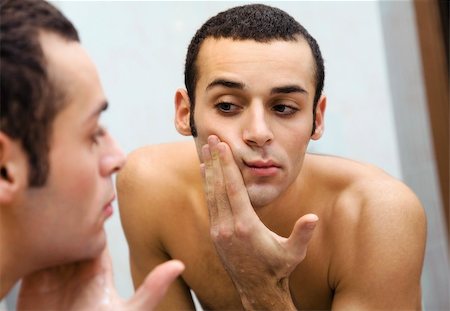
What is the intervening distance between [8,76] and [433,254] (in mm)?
1020

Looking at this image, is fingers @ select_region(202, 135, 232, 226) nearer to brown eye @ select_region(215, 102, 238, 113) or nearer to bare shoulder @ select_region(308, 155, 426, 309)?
brown eye @ select_region(215, 102, 238, 113)

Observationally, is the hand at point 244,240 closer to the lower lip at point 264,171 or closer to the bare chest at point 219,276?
the lower lip at point 264,171

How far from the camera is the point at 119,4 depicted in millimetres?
1054

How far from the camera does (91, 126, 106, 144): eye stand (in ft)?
2.02

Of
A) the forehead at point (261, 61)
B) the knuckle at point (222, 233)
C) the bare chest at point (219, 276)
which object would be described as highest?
the forehead at point (261, 61)

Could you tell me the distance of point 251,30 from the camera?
804 mm

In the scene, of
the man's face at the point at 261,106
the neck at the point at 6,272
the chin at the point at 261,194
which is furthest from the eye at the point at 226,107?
the neck at the point at 6,272

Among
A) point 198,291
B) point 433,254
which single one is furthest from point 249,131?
point 433,254

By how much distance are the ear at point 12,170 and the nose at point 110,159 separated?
85mm

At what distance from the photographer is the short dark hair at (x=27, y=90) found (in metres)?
0.56

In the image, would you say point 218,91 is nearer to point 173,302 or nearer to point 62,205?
point 62,205

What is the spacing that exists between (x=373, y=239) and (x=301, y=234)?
8.0 inches

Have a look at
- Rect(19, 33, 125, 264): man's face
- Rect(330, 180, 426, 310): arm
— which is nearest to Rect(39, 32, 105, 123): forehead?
Rect(19, 33, 125, 264): man's face

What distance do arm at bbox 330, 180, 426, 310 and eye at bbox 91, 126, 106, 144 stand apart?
1.41ft
